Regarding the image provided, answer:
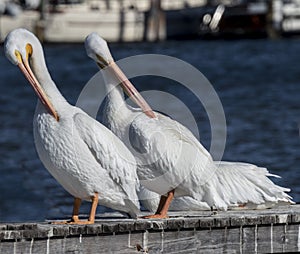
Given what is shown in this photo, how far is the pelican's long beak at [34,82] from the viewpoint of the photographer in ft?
24.0

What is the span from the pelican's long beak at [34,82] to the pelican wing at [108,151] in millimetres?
165

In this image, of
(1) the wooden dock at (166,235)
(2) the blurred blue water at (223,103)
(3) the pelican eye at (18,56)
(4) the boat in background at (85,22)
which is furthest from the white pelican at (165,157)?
(4) the boat in background at (85,22)

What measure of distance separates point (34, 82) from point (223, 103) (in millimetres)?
18844

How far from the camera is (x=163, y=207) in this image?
7906mm

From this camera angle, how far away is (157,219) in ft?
24.4

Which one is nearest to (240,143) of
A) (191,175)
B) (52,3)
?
(191,175)

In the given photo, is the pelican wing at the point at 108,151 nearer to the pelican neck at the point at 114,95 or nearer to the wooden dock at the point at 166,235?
the wooden dock at the point at 166,235

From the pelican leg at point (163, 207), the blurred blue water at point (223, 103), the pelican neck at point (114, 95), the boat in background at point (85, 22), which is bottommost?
the boat in background at point (85, 22)

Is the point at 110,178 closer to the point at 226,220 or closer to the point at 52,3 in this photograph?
the point at 226,220

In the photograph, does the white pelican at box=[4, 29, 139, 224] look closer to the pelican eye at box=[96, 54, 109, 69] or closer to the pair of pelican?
the pair of pelican

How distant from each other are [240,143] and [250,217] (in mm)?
10514

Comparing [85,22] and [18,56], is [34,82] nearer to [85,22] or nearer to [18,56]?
[18,56]

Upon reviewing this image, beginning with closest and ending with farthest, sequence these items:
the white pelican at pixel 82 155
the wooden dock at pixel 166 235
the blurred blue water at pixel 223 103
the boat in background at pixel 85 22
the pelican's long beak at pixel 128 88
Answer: the wooden dock at pixel 166 235 → the white pelican at pixel 82 155 → the pelican's long beak at pixel 128 88 → the blurred blue water at pixel 223 103 → the boat in background at pixel 85 22

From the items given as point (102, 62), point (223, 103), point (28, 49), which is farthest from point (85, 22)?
point (28, 49)
